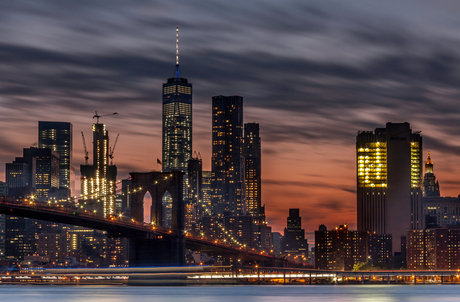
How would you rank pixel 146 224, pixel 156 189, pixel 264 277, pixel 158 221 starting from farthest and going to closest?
pixel 264 277, pixel 156 189, pixel 158 221, pixel 146 224

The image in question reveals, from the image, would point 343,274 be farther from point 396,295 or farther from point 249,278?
point 396,295

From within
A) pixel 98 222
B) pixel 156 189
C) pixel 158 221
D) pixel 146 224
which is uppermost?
pixel 156 189

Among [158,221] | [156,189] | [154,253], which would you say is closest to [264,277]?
[158,221]

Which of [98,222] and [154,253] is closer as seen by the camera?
[98,222]

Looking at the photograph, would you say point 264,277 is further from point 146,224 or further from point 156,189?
point 146,224

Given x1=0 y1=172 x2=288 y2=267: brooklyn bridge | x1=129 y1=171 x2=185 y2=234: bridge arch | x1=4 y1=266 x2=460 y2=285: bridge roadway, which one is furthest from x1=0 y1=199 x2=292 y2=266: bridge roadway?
x1=129 y1=171 x2=185 y2=234: bridge arch

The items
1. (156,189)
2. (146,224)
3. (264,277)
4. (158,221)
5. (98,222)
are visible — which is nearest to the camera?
(98,222)

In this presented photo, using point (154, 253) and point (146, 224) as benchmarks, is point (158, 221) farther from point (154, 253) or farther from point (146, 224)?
point (154, 253)

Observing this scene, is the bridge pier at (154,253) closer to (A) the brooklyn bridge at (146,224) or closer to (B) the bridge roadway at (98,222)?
(A) the brooklyn bridge at (146,224)

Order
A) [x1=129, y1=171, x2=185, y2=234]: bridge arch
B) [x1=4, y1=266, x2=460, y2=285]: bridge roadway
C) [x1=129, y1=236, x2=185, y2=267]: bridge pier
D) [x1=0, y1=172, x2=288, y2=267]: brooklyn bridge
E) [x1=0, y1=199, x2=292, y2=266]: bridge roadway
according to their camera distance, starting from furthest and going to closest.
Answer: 1. [x1=4, y1=266, x2=460, y2=285]: bridge roadway
2. [x1=129, y1=171, x2=185, y2=234]: bridge arch
3. [x1=129, y1=236, x2=185, y2=267]: bridge pier
4. [x1=0, y1=172, x2=288, y2=267]: brooklyn bridge
5. [x1=0, y1=199, x2=292, y2=266]: bridge roadway

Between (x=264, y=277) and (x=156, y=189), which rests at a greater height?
(x=156, y=189)

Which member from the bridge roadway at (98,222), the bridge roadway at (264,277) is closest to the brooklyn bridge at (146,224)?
the bridge roadway at (98,222)

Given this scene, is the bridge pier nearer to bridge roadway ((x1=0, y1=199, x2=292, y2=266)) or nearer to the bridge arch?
bridge roadway ((x1=0, y1=199, x2=292, y2=266))

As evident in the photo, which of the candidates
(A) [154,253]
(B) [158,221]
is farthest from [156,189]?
(A) [154,253]
